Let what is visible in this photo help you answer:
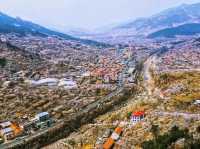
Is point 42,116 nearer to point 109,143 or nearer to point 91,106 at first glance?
point 91,106

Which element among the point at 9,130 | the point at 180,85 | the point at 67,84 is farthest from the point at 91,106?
the point at 67,84

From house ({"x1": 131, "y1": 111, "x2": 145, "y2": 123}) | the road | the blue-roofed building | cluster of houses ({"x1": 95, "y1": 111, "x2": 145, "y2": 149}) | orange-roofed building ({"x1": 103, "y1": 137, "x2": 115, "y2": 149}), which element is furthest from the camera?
the blue-roofed building

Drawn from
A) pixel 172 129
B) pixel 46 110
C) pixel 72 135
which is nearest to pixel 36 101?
pixel 46 110

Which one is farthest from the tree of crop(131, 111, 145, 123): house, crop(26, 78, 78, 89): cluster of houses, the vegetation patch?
crop(131, 111, 145, 123): house

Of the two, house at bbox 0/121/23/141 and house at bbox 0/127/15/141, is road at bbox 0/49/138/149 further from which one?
house at bbox 0/121/23/141

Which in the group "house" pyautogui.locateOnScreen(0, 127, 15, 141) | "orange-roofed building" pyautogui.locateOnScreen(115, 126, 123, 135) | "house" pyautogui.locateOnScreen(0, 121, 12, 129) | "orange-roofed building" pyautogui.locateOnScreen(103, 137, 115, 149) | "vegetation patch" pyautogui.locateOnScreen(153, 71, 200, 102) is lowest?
"house" pyautogui.locateOnScreen(0, 127, 15, 141)

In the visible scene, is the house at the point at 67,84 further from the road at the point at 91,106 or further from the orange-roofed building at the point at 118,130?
the orange-roofed building at the point at 118,130
